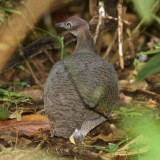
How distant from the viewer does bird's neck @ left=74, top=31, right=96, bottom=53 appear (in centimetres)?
539

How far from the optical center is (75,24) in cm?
561

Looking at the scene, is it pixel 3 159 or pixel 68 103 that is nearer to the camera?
pixel 3 159

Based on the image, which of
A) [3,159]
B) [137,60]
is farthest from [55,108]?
[137,60]

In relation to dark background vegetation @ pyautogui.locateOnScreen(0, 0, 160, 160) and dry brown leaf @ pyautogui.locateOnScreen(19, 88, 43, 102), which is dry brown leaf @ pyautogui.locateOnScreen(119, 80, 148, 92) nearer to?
dark background vegetation @ pyautogui.locateOnScreen(0, 0, 160, 160)

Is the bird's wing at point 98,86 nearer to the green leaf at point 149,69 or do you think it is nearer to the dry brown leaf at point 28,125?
the dry brown leaf at point 28,125

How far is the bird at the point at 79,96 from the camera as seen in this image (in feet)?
12.0

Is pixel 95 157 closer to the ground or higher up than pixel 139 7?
closer to the ground

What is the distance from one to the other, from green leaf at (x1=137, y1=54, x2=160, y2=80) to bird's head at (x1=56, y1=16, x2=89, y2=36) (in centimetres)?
450

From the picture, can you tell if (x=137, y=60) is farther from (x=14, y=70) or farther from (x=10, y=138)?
(x=10, y=138)

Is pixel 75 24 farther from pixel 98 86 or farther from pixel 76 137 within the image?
pixel 76 137

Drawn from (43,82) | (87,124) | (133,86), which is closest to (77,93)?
(87,124)

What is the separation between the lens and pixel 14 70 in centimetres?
634

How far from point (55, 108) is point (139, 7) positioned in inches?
117

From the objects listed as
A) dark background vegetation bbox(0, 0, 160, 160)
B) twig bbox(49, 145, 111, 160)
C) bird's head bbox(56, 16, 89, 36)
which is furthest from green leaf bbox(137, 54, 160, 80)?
bird's head bbox(56, 16, 89, 36)
